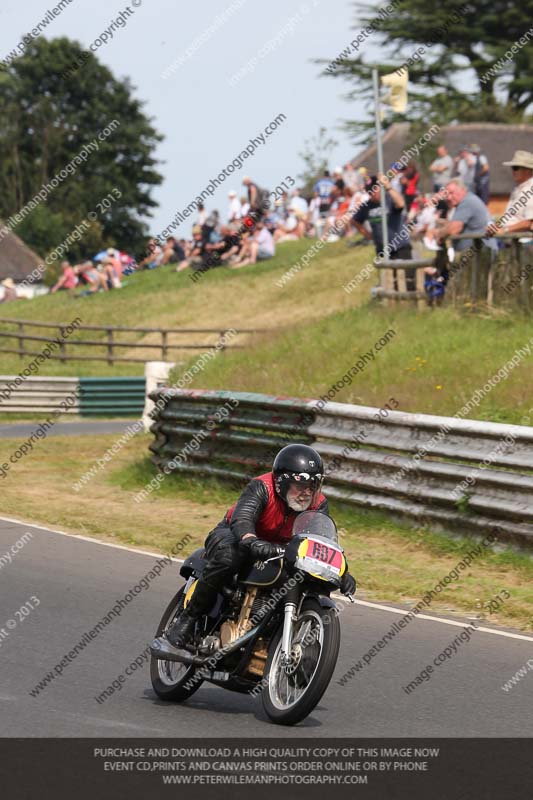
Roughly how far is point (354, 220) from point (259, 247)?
550 inches

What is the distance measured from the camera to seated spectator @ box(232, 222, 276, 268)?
37.1m

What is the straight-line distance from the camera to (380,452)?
13.1 m

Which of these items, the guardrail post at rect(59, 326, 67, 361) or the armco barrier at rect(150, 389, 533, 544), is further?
the guardrail post at rect(59, 326, 67, 361)

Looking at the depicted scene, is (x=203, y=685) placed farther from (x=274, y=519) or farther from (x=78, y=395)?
(x=78, y=395)

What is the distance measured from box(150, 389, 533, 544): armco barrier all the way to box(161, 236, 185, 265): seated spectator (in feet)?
84.1

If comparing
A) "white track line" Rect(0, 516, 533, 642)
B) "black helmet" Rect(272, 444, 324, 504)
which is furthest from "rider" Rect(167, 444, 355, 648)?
"white track line" Rect(0, 516, 533, 642)

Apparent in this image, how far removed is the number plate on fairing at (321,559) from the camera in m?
6.52

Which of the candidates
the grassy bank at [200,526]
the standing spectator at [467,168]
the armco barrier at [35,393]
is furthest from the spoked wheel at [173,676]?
the armco barrier at [35,393]

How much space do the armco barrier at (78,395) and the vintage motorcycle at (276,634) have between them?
19530mm

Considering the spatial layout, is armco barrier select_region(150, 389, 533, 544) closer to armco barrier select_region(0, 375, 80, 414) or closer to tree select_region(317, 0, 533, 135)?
armco barrier select_region(0, 375, 80, 414)

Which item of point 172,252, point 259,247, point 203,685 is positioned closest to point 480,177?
point 259,247

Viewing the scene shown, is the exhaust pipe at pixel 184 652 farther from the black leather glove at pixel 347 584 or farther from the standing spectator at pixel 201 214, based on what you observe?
the standing spectator at pixel 201 214
